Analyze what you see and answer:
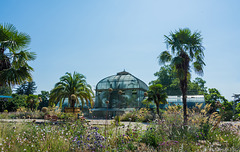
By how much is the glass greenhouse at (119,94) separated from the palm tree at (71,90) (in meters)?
4.57

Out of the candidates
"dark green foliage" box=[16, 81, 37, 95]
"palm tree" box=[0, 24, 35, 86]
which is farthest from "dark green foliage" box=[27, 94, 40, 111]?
"dark green foliage" box=[16, 81, 37, 95]

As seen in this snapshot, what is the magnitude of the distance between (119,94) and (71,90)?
6.85 meters

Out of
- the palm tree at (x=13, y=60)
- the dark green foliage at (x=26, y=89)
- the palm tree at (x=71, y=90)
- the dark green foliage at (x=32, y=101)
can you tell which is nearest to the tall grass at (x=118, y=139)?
the palm tree at (x=13, y=60)

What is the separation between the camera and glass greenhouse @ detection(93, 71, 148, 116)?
22697mm

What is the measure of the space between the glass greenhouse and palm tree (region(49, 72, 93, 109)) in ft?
15.0

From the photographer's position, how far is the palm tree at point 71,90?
17672 mm

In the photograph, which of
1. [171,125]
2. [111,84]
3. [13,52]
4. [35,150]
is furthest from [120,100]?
[35,150]

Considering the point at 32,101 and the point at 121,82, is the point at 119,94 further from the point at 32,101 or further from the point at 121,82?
the point at 32,101

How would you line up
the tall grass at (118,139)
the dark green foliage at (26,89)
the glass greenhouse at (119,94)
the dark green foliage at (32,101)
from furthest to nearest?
1. the dark green foliage at (26,89)
2. the dark green foliage at (32,101)
3. the glass greenhouse at (119,94)
4. the tall grass at (118,139)

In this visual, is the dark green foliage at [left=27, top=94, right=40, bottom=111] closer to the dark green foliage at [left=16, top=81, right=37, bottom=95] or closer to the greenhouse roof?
the greenhouse roof

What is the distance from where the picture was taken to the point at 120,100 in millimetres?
23203

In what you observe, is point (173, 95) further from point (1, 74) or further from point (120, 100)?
point (1, 74)

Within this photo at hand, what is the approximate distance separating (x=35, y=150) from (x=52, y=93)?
46.6 feet

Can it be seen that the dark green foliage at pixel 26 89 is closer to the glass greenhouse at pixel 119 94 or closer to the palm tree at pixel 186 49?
the glass greenhouse at pixel 119 94
